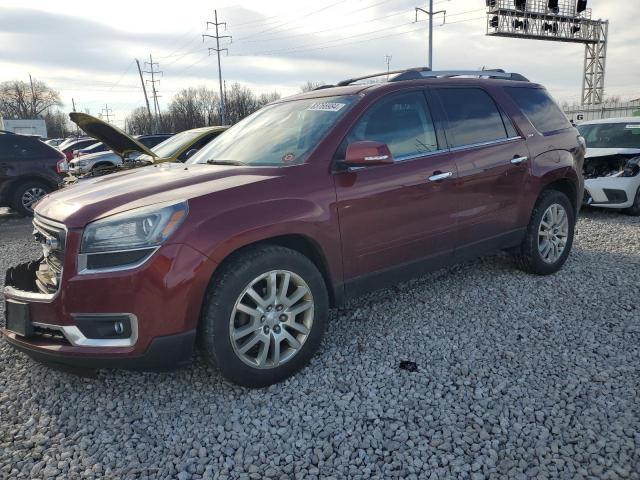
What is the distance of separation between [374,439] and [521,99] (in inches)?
140

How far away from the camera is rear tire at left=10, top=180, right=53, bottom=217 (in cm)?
933

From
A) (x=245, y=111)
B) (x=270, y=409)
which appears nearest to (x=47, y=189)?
(x=270, y=409)

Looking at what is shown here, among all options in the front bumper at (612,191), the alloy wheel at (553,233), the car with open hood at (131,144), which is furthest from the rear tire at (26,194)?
the front bumper at (612,191)

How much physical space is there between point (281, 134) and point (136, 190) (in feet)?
3.86

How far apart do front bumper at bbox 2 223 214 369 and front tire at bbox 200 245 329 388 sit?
119mm

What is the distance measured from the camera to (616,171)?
7.73 meters

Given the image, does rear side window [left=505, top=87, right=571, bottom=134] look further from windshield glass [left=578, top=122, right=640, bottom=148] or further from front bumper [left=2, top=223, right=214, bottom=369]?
windshield glass [left=578, top=122, right=640, bottom=148]

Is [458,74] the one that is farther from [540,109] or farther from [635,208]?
[635,208]

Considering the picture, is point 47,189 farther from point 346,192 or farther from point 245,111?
point 245,111

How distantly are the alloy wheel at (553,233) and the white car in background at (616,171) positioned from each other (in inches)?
137

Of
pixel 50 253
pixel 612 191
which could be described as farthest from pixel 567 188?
pixel 50 253

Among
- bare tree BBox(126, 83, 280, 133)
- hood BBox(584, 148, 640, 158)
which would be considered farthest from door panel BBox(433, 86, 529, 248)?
bare tree BBox(126, 83, 280, 133)

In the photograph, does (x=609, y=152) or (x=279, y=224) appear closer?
(x=279, y=224)

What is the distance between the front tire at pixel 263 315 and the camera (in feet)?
8.85
